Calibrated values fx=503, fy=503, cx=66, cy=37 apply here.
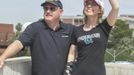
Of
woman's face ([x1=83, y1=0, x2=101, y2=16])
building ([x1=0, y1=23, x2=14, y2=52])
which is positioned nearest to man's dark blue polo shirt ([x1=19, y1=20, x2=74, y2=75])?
woman's face ([x1=83, y1=0, x2=101, y2=16])

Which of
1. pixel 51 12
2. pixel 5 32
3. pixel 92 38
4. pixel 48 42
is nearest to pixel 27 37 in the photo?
pixel 48 42

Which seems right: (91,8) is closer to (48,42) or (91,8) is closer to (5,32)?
(48,42)

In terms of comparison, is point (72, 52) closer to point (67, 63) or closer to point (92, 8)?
point (67, 63)

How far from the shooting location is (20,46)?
16.6ft

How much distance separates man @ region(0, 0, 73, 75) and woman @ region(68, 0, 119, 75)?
0.51 ft

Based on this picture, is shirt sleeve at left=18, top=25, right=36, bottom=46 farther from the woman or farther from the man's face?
the woman

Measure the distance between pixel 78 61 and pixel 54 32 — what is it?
1.37 ft

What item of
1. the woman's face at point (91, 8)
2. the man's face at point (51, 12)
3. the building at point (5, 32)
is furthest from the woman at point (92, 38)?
the building at point (5, 32)

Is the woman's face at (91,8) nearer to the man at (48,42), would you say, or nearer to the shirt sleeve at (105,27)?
the shirt sleeve at (105,27)

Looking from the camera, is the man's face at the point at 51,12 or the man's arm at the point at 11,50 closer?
the man's arm at the point at 11,50

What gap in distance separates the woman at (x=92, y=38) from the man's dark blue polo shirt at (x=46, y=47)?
15 cm

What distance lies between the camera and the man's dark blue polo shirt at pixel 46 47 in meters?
5.08

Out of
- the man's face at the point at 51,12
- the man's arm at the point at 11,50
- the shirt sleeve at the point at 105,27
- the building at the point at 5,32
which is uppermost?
the man's face at the point at 51,12

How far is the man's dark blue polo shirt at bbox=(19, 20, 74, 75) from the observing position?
5078 mm
